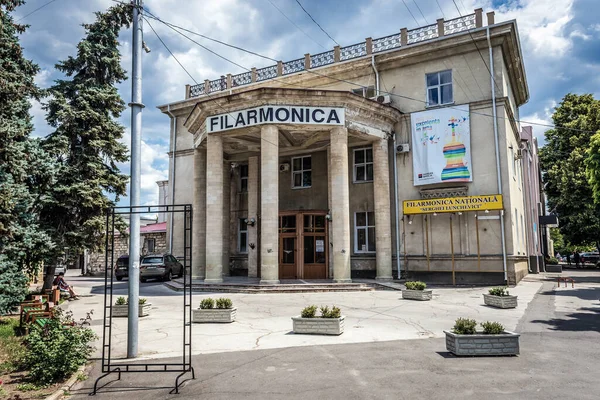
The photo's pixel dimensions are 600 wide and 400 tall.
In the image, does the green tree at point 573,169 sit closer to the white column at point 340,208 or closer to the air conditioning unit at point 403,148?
the air conditioning unit at point 403,148

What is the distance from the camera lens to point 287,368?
6566 mm

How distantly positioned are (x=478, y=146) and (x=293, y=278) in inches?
418

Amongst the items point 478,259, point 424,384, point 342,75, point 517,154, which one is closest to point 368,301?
point 478,259

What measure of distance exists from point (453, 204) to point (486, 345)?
1201cm

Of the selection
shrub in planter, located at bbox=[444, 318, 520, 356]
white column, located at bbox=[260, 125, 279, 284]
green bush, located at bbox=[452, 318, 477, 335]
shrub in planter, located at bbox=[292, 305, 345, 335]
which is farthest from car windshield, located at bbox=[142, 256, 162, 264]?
shrub in planter, located at bbox=[444, 318, 520, 356]

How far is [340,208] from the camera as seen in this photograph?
17.6 meters

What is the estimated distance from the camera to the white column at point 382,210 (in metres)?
18.9

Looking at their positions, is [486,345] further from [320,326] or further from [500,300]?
[500,300]

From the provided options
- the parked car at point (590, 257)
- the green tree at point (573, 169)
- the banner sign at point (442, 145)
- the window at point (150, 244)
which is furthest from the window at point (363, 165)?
the parked car at point (590, 257)

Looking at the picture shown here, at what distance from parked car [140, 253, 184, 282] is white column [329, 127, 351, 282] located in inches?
443

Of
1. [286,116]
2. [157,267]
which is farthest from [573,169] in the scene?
[157,267]

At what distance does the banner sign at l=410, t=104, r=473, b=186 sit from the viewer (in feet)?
61.6

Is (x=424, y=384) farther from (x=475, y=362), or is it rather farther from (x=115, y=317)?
(x=115, y=317)

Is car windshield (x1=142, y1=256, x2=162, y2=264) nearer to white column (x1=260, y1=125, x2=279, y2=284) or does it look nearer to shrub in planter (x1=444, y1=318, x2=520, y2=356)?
white column (x1=260, y1=125, x2=279, y2=284)
